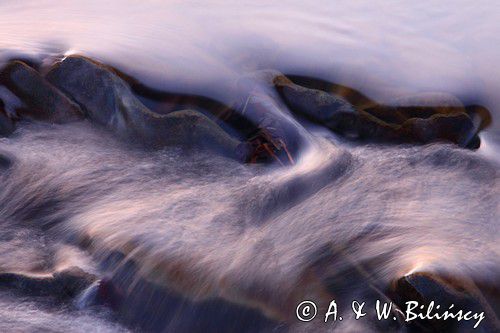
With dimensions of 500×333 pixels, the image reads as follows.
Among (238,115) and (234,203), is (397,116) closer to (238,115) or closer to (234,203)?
(238,115)

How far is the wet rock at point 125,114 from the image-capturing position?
3459 millimetres

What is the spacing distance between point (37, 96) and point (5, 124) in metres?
0.24

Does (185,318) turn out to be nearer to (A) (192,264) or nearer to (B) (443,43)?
(A) (192,264)

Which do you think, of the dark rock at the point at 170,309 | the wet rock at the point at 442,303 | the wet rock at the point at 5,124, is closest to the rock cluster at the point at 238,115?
the wet rock at the point at 5,124

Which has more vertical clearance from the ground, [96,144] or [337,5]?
[337,5]

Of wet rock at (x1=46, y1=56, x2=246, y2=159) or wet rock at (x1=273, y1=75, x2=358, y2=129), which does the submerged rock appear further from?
wet rock at (x1=46, y1=56, x2=246, y2=159)

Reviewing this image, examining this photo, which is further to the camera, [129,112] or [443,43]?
[443,43]

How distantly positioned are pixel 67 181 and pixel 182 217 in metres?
0.64

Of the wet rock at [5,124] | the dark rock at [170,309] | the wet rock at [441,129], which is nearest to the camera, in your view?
the dark rock at [170,309]

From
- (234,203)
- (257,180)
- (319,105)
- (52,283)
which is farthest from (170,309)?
(319,105)

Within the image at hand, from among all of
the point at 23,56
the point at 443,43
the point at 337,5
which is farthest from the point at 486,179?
the point at 23,56

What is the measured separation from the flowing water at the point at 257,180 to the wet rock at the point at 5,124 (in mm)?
57

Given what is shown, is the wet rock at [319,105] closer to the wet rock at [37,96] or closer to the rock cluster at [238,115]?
the rock cluster at [238,115]

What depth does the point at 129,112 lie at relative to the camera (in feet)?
11.9
